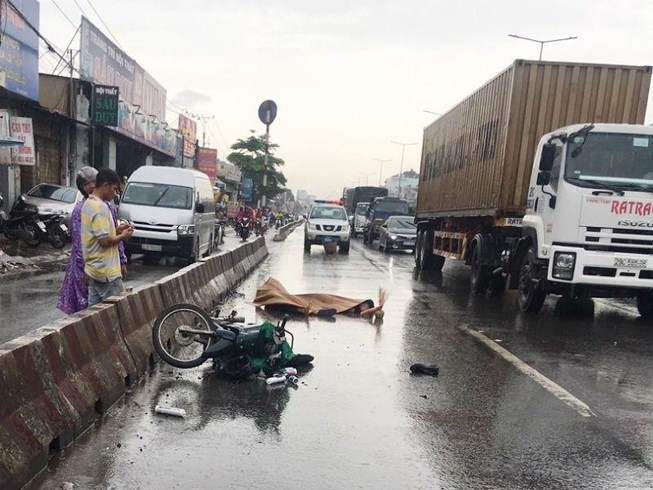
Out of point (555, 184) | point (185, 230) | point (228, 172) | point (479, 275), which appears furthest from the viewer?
point (228, 172)

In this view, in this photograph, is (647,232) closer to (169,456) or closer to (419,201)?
(169,456)

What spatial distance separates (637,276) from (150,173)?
11132 millimetres

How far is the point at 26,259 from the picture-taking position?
487 inches

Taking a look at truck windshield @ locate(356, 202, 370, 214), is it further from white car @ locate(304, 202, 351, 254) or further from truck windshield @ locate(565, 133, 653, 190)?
truck windshield @ locate(565, 133, 653, 190)

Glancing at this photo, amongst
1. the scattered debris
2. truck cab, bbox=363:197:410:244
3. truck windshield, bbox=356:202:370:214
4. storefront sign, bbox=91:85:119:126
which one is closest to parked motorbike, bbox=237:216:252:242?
truck cab, bbox=363:197:410:244

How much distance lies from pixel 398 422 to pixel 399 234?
20522mm

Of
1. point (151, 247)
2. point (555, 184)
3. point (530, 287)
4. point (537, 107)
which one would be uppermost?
point (537, 107)

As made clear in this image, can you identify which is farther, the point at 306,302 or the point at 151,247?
the point at 151,247

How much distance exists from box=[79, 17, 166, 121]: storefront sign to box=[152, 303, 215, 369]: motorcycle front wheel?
19490 millimetres

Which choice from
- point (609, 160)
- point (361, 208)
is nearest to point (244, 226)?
point (361, 208)

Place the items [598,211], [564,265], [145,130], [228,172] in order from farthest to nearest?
[228,172] < [145,130] < [564,265] < [598,211]

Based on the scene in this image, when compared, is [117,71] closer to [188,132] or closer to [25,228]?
[25,228]

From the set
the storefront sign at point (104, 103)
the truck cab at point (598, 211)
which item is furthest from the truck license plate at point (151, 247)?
the storefront sign at point (104, 103)

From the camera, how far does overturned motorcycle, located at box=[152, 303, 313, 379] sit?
508cm
